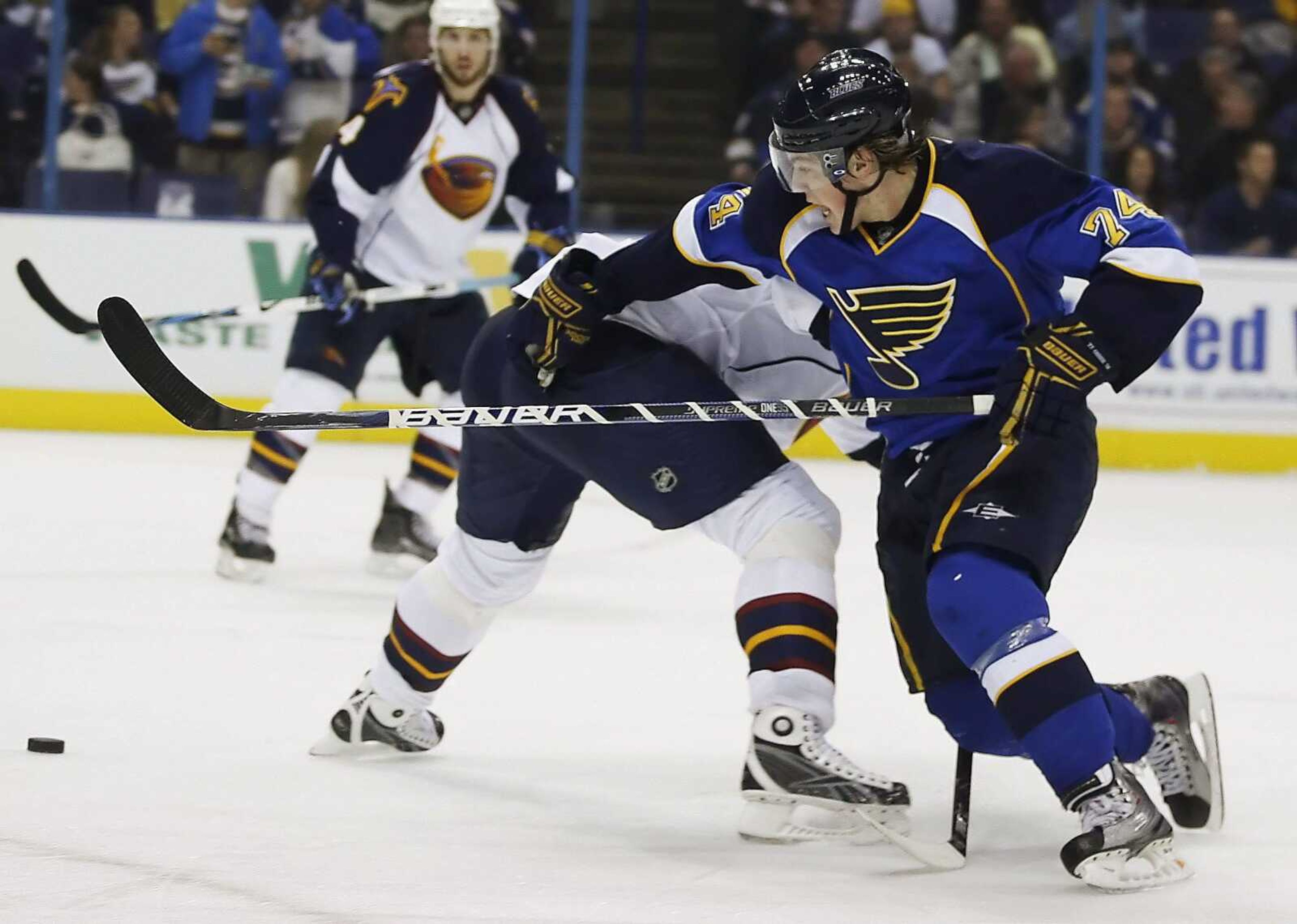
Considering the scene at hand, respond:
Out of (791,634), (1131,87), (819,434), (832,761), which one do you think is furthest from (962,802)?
(1131,87)

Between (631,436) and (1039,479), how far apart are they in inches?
20.1

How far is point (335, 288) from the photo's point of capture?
4.46m

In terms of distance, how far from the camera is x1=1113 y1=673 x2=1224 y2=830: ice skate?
2.45 m

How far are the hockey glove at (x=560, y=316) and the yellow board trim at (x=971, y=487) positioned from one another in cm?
52

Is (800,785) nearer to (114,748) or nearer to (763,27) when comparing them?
(114,748)

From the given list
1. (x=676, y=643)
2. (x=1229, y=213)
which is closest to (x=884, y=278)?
(x=676, y=643)

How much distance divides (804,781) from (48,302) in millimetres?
2884

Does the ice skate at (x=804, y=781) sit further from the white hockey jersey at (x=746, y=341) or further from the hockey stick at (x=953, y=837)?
the white hockey jersey at (x=746, y=341)

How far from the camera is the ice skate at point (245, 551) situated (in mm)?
4301

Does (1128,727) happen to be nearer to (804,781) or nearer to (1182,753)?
(1182,753)

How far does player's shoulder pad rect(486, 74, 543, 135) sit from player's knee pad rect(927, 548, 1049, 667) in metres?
2.63

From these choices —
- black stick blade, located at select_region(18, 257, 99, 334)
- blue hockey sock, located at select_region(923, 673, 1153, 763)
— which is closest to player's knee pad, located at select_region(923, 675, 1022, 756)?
blue hockey sock, located at select_region(923, 673, 1153, 763)

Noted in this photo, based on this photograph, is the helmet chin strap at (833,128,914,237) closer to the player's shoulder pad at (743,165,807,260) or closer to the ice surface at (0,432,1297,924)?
the player's shoulder pad at (743,165,807,260)

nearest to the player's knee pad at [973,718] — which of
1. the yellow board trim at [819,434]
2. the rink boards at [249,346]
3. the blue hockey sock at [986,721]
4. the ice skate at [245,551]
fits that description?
the blue hockey sock at [986,721]
